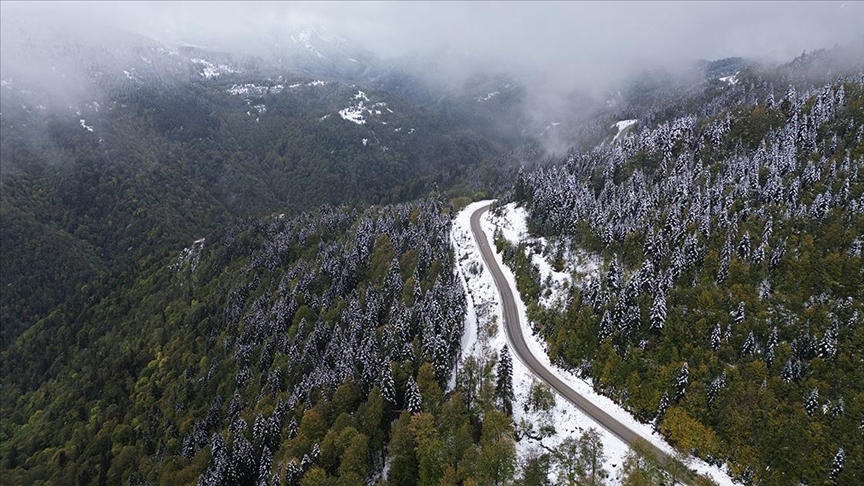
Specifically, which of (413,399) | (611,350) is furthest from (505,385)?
(611,350)

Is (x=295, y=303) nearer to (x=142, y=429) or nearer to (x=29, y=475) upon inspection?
(x=142, y=429)

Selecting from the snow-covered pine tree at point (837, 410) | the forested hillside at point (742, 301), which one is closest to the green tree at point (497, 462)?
the forested hillside at point (742, 301)

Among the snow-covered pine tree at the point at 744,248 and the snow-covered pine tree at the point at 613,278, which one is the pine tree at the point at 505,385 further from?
the snow-covered pine tree at the point at 744,248

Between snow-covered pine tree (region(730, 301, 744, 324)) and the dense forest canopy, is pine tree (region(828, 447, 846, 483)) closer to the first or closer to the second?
→ the dense forest canopy

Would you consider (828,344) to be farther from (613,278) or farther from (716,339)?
(613,278)

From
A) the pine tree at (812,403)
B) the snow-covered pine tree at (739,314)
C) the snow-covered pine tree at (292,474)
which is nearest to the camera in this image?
the pine tree at (812,403)

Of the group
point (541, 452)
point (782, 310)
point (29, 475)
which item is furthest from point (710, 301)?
point (29, 475)
